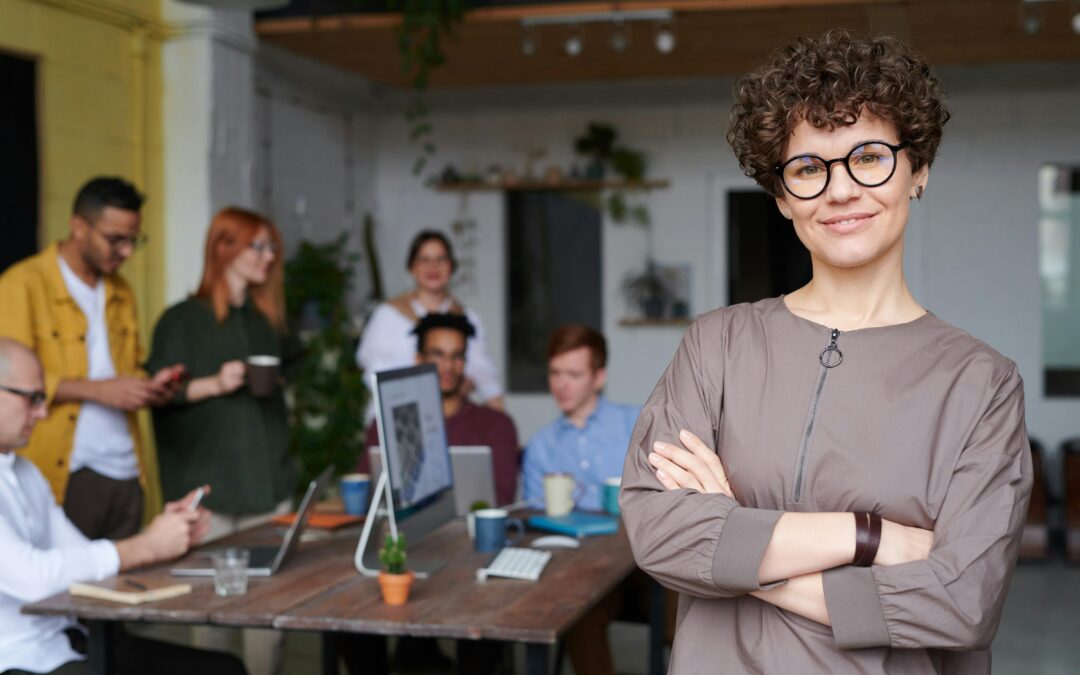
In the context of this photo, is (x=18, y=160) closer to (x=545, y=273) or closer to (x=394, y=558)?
(x=394, y=558)

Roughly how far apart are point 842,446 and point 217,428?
275 centimetres

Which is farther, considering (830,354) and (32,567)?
(32,567)

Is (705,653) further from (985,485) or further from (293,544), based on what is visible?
(293,544)

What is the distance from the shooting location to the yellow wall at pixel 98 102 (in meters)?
4.77

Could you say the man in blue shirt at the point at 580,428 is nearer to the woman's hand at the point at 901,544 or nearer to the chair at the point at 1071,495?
the woman's hand at the point at 901,544

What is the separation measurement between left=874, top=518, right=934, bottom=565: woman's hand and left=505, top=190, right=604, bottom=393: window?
6720mm

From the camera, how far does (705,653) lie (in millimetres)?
1486

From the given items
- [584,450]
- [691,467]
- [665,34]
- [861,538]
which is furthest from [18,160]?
[861,538]

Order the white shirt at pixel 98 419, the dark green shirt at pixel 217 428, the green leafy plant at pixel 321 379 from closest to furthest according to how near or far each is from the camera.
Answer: the white shirt at pixel 98 419 < the dark green shirt at pixel 217 428 < the green leafy plant at pixel 321 379

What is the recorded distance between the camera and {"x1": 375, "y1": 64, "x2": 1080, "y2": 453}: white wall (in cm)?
739


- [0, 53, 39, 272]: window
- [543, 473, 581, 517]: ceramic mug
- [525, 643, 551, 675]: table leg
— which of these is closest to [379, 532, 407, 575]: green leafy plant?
[525, 643, 551, 675]: table leg

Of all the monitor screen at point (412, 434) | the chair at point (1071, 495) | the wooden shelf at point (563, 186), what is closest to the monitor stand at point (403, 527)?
the monitor screen at point (412, 434)

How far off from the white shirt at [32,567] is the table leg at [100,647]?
105 millimetres

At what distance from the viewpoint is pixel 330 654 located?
349 cm
